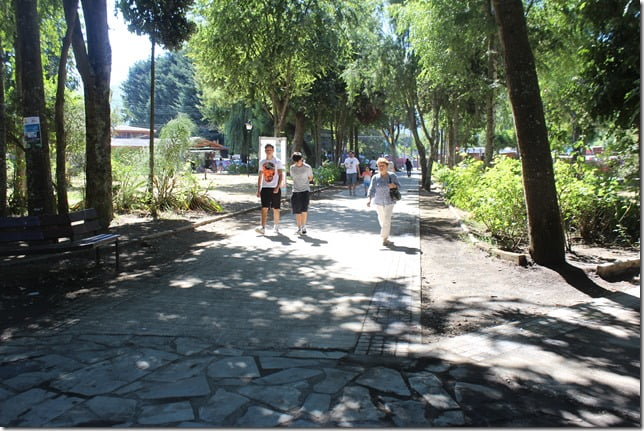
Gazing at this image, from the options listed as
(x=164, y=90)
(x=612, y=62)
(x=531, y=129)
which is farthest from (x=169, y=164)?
(x=164, y=90)

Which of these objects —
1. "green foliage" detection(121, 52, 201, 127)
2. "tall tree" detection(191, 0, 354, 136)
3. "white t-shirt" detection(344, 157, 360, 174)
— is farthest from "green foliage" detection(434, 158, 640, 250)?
"green foliage" detection(121, 52, 201, 127)

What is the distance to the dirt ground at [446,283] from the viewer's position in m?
5.62

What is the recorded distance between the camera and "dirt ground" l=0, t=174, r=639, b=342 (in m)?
5.62

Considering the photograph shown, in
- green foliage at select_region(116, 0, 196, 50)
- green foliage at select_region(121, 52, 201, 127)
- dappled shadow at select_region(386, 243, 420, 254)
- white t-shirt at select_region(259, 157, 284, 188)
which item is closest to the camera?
dappled shadow at select_region(386, 243, 420, 254)

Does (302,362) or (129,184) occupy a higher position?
(129,184)

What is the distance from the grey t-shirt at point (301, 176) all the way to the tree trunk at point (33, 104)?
4.72 m

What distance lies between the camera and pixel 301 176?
11203mm

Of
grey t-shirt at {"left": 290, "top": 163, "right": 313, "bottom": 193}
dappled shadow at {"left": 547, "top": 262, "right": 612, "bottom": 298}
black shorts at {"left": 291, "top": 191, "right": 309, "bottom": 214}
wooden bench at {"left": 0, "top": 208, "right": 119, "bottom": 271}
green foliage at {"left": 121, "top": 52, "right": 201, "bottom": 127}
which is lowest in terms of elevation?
dappled shadow at {"left": 547, "top": 262, "right": 612, "bottom": 298}

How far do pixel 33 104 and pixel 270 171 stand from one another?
4519mm

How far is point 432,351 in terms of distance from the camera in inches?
180

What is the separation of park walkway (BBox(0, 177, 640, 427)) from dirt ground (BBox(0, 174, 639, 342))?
0.27m

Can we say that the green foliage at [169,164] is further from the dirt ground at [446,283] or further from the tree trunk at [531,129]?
the tree trunk at [531,129]

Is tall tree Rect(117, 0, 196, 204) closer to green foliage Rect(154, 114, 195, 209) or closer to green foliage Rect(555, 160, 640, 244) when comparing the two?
green foliage Rect(154, 114, 195, 209)

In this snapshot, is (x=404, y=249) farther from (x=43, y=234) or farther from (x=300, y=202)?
(x=43, y=234)
